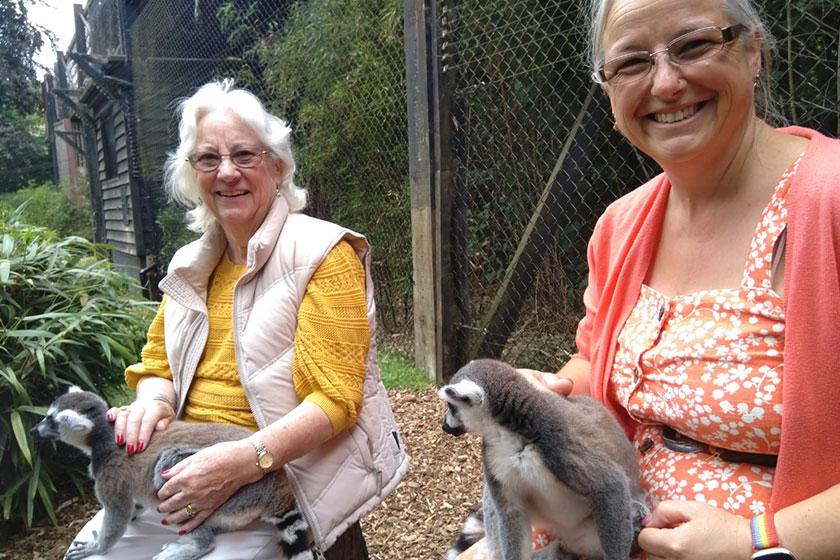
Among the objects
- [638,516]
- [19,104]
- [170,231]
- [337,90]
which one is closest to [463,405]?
[638,516]

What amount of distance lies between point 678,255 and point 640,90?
389mm

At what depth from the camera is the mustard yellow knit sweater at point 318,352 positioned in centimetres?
189

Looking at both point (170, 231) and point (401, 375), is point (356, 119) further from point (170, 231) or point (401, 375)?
point (170, 231)

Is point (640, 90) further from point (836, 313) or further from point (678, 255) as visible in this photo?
point (836, 313)

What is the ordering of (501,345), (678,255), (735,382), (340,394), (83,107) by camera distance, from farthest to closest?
(83,107) < (501,345) < (340,394) < (678,255) < (735,382)

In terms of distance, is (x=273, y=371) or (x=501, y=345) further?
(x=501, y=345)

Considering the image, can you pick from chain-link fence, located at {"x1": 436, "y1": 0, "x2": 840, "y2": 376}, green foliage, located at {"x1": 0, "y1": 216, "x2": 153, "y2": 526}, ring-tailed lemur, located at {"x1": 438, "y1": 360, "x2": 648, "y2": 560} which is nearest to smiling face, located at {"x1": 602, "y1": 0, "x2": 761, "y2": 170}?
ring-tailed lemur, located at {"x1": 438, "y1": 360, "x2": 648, "y2": 560}

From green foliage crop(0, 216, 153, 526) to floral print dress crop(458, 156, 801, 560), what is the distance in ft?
9.89

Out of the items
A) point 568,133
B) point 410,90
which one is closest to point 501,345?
point 568,133

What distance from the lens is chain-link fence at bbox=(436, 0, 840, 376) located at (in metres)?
3.55

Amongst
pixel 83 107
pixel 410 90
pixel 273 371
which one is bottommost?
pixel 273 371

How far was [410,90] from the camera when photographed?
4188 millimetres

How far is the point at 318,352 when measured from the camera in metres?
1.89

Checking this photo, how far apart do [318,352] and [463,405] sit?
20.1 inches
